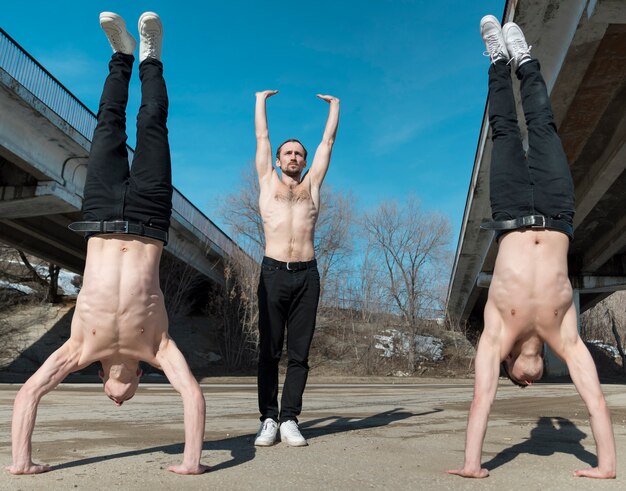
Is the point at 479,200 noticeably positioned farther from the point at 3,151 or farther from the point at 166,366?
the point at 166,366

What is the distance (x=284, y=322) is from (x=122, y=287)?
152 centimetres

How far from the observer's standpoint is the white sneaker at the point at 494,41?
350cm

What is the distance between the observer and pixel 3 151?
14.0 metres

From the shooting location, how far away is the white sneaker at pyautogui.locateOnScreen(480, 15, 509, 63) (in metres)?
3.50

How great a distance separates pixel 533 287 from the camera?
9.14 feet

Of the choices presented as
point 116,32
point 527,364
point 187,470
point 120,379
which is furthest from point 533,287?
point 116,32

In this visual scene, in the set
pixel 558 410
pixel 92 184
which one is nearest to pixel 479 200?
pixel 558 410

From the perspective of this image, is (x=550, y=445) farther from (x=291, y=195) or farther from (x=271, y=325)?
(x=291, y=195)

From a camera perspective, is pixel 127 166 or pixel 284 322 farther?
pixel 284 322

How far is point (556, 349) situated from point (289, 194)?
2246 mm

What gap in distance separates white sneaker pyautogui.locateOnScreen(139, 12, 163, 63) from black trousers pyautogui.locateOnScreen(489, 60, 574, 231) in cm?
213

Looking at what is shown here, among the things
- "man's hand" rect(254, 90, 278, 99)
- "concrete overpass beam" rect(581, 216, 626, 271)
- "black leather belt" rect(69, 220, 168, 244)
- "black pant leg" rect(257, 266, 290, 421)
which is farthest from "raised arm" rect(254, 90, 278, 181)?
"concrete overpass beam" rect(581, 216, 626, 271)

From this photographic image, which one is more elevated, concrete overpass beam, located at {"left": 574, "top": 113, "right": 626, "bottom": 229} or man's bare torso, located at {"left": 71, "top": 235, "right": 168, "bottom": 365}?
concrete overpass beam, located at {"left": 574, "top": 113, "right": 626, "bottom": 229}

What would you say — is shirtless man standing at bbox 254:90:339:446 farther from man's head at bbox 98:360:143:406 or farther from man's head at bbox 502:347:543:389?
man's head at bbox 502:347:543:389
